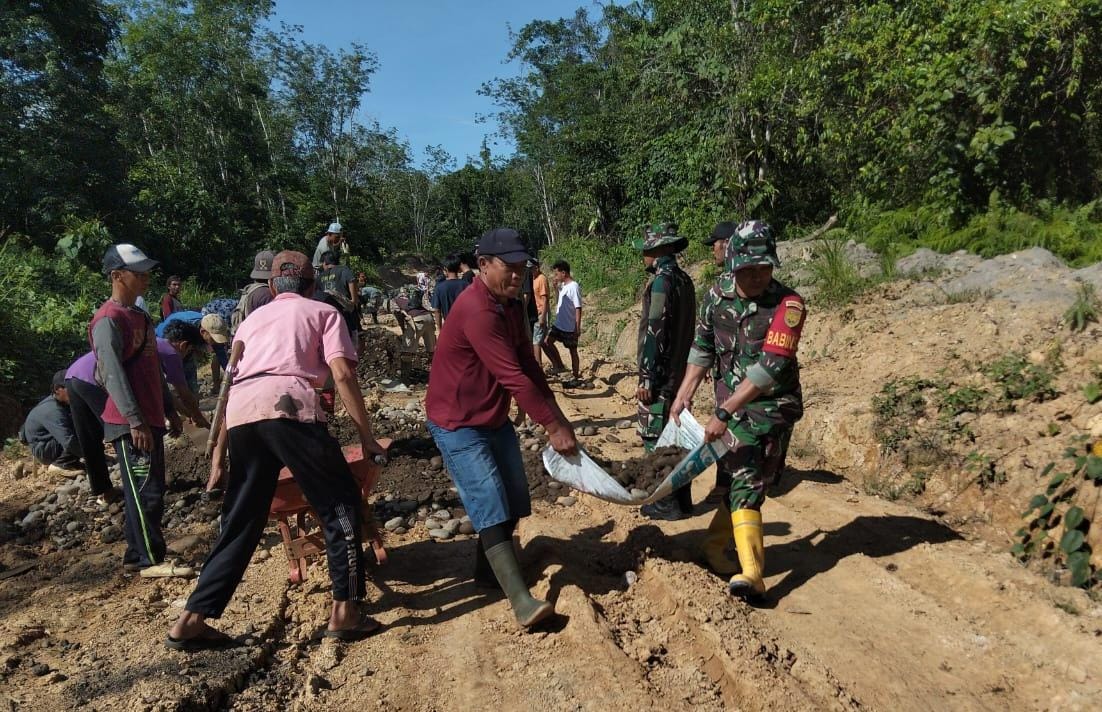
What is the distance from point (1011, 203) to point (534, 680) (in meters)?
8.45

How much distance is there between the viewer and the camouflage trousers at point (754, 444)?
140 inches

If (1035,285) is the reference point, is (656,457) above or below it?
below

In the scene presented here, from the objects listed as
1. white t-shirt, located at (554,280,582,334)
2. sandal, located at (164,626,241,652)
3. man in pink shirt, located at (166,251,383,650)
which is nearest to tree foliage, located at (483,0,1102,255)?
Result: white t-shirt, located at (554,280,582,334)

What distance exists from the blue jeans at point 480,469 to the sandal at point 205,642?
4.17 feet

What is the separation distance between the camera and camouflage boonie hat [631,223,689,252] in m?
4.80

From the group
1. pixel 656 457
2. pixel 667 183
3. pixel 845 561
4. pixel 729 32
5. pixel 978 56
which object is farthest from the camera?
pixel 667 183

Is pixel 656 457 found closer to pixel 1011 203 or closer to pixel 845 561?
pixel 845 561

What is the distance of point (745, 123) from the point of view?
44.9 feet

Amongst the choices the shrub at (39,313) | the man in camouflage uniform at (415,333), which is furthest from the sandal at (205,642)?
the shrub at (39,313)

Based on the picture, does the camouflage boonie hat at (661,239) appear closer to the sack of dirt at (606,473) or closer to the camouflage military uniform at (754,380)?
the camouflage military uniform at (754,380)

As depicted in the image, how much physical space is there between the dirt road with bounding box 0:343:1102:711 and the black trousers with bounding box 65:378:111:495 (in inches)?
32.7

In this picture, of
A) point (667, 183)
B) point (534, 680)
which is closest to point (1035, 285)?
point (534, 680)

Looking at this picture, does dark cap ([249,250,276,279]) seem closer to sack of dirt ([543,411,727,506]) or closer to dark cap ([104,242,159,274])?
dark cap ([104,242,159,274])

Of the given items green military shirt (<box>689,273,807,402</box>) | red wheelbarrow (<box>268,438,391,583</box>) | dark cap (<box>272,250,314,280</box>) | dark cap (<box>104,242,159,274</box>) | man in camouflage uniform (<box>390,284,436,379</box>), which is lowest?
red wheelbarrow (<box>268,438,391,583</box>)
